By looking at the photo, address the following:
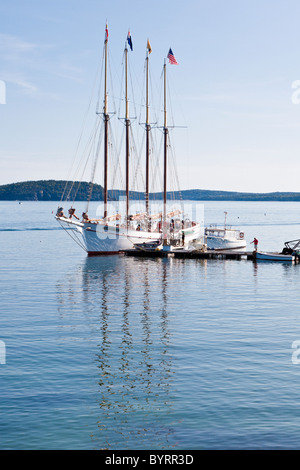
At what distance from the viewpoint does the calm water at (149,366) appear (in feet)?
69.7

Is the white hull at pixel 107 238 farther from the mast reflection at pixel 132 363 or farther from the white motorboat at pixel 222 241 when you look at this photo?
the mast reflection at pixel 132 363

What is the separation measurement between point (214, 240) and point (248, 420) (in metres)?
79.0

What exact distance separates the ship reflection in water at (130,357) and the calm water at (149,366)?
0.26 feet

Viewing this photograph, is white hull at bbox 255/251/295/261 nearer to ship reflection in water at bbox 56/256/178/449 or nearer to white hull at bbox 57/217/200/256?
white hull at bbox 57/217/200/256

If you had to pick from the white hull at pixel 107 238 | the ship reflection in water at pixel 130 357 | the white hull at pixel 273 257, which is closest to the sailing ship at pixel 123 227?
the white hull at pixel 107 238

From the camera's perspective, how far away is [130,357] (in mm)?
31125

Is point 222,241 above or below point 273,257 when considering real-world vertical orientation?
above

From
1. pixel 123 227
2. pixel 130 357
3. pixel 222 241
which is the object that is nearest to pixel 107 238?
pixel 123 227

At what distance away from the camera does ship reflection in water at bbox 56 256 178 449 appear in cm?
2144

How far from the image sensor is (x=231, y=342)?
34062mm

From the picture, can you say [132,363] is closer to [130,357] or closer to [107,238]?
[130,357]

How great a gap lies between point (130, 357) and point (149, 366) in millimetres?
1913
